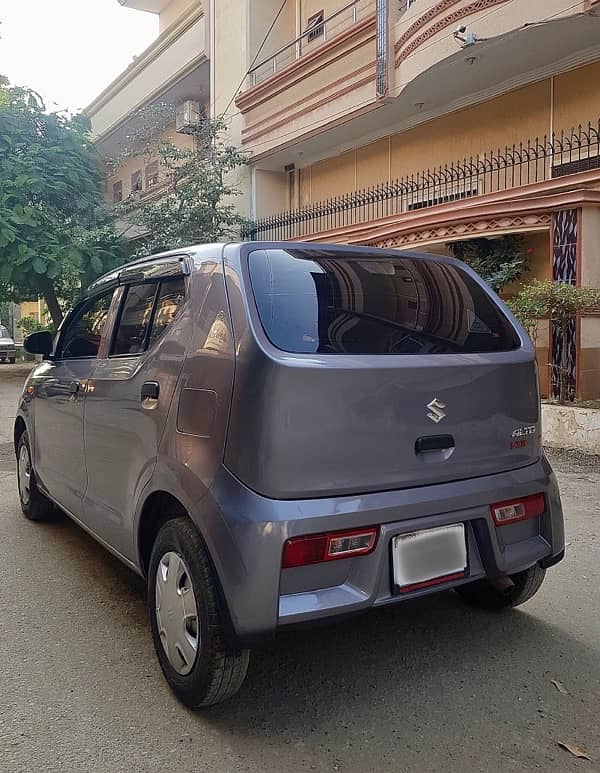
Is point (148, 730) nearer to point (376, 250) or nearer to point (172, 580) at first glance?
point (172, 580)

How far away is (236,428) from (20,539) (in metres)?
3.06

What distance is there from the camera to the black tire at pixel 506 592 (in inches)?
126

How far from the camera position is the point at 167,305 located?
3020mm

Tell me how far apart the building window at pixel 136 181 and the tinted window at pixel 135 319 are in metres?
19.6

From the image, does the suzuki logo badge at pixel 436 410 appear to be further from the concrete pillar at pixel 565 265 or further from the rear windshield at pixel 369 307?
the concrete pillar at pixel 565 265

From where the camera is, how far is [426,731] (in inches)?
95.7

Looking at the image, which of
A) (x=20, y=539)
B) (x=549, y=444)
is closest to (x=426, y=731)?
(x=20, y=539)

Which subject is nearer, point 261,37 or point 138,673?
point 138,673

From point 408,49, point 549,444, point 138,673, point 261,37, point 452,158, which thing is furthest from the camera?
point 261,37

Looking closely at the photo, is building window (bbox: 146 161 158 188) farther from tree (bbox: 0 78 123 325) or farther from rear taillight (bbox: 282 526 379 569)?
rear taillight (bbox: 282 526 379 569)

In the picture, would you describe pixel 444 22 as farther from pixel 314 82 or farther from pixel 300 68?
pixel 300 68

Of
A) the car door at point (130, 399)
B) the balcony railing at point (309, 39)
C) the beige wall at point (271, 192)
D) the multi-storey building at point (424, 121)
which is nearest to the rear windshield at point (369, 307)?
the car door at point (130, 399)

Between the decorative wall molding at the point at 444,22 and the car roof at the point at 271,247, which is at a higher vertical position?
the decorative wall molding at the point at 444,22

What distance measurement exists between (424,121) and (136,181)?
1273 cm
